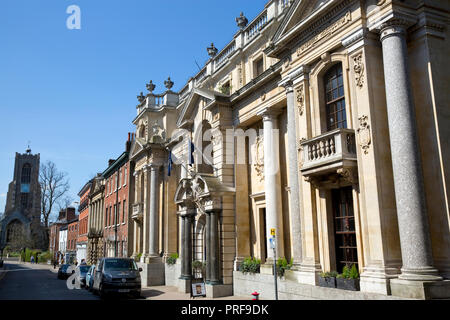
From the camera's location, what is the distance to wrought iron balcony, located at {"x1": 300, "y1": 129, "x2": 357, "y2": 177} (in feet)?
37.3

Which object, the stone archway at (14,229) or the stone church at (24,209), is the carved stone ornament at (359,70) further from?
the stone archway at (14,229)

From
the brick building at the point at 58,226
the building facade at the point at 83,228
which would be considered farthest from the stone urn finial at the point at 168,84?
the brick building at the point at 58,226

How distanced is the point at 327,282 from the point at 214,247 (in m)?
7.34

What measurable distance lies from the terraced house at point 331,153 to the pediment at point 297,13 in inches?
1.6

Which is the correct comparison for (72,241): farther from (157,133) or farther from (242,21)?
(242,21)

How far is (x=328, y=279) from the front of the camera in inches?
466

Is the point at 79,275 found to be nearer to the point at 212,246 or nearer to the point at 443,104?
the point at 212,246

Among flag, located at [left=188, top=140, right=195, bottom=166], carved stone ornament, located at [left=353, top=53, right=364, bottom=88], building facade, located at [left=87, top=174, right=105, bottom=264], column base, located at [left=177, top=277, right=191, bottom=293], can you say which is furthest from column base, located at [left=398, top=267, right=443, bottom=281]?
building facade, located at [left=87, top=174, right=105, bottom=264]

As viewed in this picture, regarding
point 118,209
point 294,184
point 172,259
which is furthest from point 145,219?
point 294,184

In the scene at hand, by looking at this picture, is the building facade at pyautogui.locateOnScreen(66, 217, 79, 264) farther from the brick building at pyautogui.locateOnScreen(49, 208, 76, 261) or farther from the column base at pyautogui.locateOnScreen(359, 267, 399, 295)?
the column base at pyautogui.locateOnScreen(359, 267, 399, 295)

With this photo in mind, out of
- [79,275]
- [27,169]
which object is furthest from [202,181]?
[27,169]

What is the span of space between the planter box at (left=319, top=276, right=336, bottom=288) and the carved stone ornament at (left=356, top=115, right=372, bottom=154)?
3934 millimetres

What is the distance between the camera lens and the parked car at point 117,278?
18297 millimetres

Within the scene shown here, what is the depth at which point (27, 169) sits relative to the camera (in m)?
116
